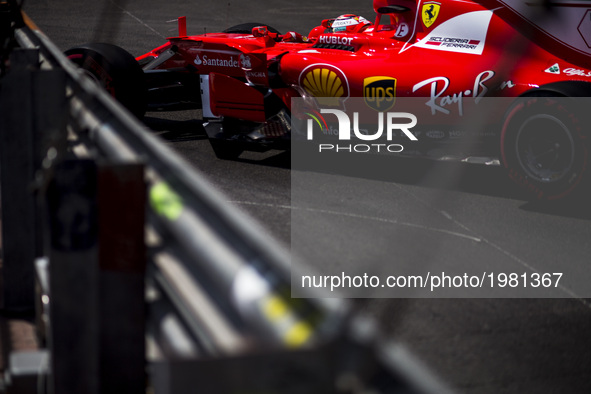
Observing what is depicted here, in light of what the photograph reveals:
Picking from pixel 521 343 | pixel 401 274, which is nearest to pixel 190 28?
pixel 401 274

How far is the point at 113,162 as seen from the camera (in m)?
1.99

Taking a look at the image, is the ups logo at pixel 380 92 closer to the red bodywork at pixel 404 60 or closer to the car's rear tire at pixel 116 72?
the red bodywork at pixel 404 60

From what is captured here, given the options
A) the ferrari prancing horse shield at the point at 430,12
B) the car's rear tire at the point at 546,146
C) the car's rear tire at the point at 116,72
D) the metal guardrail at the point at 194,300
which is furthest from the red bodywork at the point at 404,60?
the metal guardrail at the point at 194,300

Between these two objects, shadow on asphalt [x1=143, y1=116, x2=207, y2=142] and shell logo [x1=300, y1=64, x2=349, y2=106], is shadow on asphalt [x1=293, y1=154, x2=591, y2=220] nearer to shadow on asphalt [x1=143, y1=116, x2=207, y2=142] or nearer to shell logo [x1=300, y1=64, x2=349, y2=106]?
shell logo [x1=300, y1=64, x2=349, y2=106]

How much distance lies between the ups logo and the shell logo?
201 millimetres

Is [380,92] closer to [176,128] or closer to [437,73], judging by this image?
[437,73]

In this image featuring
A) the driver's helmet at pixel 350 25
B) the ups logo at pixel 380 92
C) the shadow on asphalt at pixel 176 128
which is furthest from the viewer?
the shadow on asphalt at pixel 176 128

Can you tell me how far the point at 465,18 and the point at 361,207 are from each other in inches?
79.7

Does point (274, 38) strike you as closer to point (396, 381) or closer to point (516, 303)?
point (516, 303)

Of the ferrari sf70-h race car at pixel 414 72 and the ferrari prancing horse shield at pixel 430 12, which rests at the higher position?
the ferrari prancing horse shield at pixel 430 12

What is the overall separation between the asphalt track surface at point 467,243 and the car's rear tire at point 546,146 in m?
0.21

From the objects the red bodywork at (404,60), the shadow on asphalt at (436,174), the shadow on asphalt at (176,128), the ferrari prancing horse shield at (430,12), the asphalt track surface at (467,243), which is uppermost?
the ferrari prancing horse shield at (430,12)

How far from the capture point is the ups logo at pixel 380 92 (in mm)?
6871

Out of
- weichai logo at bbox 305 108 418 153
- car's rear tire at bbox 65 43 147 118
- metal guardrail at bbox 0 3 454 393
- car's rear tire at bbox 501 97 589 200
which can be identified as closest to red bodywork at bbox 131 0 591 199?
car's rear tire at bbox 501 97 589 200
